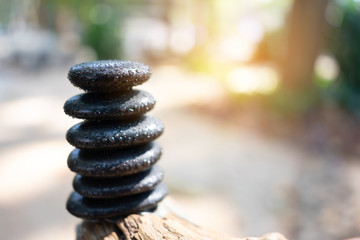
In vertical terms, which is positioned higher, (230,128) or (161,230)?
(230,128)

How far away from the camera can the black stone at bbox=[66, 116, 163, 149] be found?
1106 millimetres

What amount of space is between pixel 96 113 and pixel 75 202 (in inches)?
15.2

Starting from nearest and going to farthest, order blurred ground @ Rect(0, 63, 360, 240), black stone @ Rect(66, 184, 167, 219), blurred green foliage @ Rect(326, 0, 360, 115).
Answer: black stone @ Rect(66, 184, 167, 219)
blurred ground @ Rect(0, 63, 360, 240)
blurred green foliage @ Rect(326, 0, 360, 115)

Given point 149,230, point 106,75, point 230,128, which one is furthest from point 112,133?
point 230,128

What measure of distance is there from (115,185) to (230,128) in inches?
194

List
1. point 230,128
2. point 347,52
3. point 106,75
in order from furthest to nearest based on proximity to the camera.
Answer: point 347,52
point 230,128
point 106,75

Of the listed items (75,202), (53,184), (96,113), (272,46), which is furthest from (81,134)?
(272,46)

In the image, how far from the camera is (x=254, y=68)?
10.9 metres

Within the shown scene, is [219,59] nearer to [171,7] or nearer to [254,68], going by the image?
[254,68]

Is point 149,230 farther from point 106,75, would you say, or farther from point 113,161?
point 106,75

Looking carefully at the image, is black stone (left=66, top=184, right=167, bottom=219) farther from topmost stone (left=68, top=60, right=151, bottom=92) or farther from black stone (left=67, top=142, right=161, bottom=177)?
topmost stone (left=68, top=60, right=151, bottom=92)

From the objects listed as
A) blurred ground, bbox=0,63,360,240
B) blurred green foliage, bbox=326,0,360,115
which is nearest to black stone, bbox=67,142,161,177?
blurred ground, bbox=0,63,360,240

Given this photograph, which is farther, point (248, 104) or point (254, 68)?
point (254, 68)

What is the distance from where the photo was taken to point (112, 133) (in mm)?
1111
